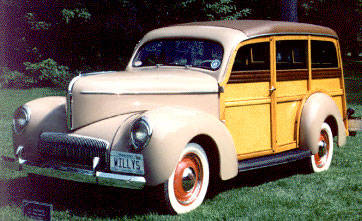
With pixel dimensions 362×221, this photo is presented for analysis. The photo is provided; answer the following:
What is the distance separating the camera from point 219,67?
5.46 metres

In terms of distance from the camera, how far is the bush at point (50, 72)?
21.4 metres

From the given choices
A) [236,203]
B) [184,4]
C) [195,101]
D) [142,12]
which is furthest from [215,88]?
[142,12]

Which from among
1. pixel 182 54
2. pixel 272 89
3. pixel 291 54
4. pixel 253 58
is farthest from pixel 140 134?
pixel 291 54

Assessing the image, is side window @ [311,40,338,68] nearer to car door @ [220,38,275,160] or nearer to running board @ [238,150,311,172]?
car door @ [220,38,275,160]

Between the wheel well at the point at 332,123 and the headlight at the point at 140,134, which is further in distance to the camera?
the wheel well at the point at 332,123

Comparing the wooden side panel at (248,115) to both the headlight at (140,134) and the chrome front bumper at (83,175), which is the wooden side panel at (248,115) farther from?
the chrome front bumper at (83,175)

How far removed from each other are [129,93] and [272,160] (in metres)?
1.82

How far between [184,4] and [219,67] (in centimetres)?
1278

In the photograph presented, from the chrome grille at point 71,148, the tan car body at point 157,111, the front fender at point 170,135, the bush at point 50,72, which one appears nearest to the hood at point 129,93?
the tan car body at point 157,111

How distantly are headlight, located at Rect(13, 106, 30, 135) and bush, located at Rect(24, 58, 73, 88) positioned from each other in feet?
52.8

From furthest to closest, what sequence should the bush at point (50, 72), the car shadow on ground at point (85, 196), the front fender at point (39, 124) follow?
the bush at point (50, 72), the front fender at point (39, 124), the car shadow on ground at point (85, 196)

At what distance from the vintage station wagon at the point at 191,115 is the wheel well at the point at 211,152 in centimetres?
1

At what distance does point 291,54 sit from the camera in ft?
21.0

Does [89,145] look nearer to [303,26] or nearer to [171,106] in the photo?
[171,106]
